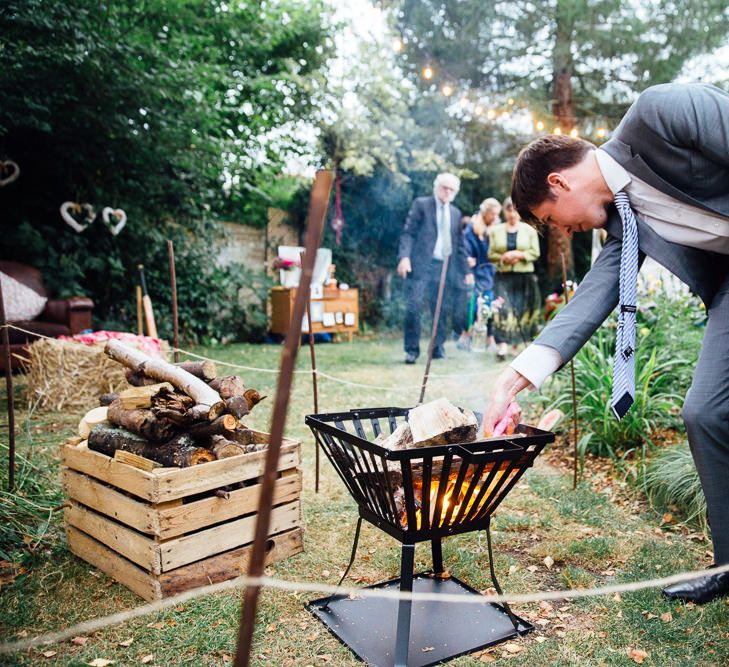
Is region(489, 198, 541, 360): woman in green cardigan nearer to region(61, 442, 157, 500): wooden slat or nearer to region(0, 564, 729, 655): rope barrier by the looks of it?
region(61, 442, 157, 500): wooden slat

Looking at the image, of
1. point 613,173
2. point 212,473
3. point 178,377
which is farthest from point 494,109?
point 212,473

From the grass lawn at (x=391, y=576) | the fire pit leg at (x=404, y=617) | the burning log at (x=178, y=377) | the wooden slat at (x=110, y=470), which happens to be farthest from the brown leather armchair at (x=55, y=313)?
the fire pit leg at (x=404, y=617)

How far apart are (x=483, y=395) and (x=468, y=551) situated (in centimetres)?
248

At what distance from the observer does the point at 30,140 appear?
689 cm

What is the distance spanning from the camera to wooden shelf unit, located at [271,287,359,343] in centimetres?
895

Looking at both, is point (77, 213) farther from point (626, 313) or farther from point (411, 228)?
point (626, 313)

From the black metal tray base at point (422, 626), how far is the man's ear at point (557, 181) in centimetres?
145

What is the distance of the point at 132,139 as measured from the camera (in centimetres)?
688

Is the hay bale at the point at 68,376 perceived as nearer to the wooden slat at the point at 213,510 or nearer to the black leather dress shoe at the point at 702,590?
the wooden slat at the point at 213,510

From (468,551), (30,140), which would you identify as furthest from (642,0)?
(468,551)

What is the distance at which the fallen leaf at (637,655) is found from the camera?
176 cm

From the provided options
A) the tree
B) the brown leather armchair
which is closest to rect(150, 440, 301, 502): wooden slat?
the brown leather armchair

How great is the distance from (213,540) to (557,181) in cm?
176

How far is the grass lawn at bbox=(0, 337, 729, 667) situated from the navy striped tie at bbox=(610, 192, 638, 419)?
745mm
